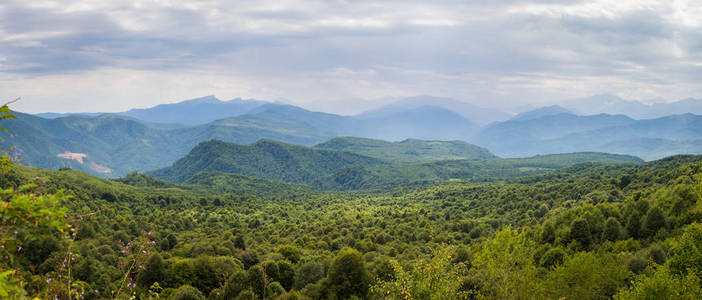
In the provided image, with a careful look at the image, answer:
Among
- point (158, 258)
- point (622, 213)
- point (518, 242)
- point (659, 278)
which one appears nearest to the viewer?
point (659, 278)

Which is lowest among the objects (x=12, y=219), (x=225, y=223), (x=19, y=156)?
(x=225, y=223)

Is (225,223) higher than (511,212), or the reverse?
(511,212)

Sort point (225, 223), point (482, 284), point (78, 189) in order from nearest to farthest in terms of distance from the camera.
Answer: point (482, 284)
point (225, 223)
point (78, 189)

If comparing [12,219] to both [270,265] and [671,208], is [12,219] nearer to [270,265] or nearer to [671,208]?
[270,265]

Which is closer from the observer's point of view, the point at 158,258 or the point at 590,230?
the point at 158,258

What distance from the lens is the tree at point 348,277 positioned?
39.8 metres

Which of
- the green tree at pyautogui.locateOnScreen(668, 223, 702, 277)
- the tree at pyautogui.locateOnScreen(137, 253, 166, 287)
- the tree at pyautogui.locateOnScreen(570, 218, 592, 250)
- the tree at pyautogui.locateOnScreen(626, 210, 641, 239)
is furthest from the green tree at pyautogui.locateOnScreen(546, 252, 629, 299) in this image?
the tree at pyautogui.locateOnScreen(137, 253, 166, 287)

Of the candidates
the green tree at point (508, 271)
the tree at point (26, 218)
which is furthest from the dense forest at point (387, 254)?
the green tree at point (508, 271)

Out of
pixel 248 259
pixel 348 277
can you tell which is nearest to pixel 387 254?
pixel 248 259

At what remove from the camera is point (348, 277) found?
40375 mm

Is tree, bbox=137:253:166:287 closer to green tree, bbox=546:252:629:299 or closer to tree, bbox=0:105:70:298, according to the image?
tree, bbox=0:105:70:298

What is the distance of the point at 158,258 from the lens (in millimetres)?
42844

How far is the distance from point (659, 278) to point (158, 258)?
153 feet

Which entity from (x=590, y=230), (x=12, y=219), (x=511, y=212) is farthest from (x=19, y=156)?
(x=511, y=212)
